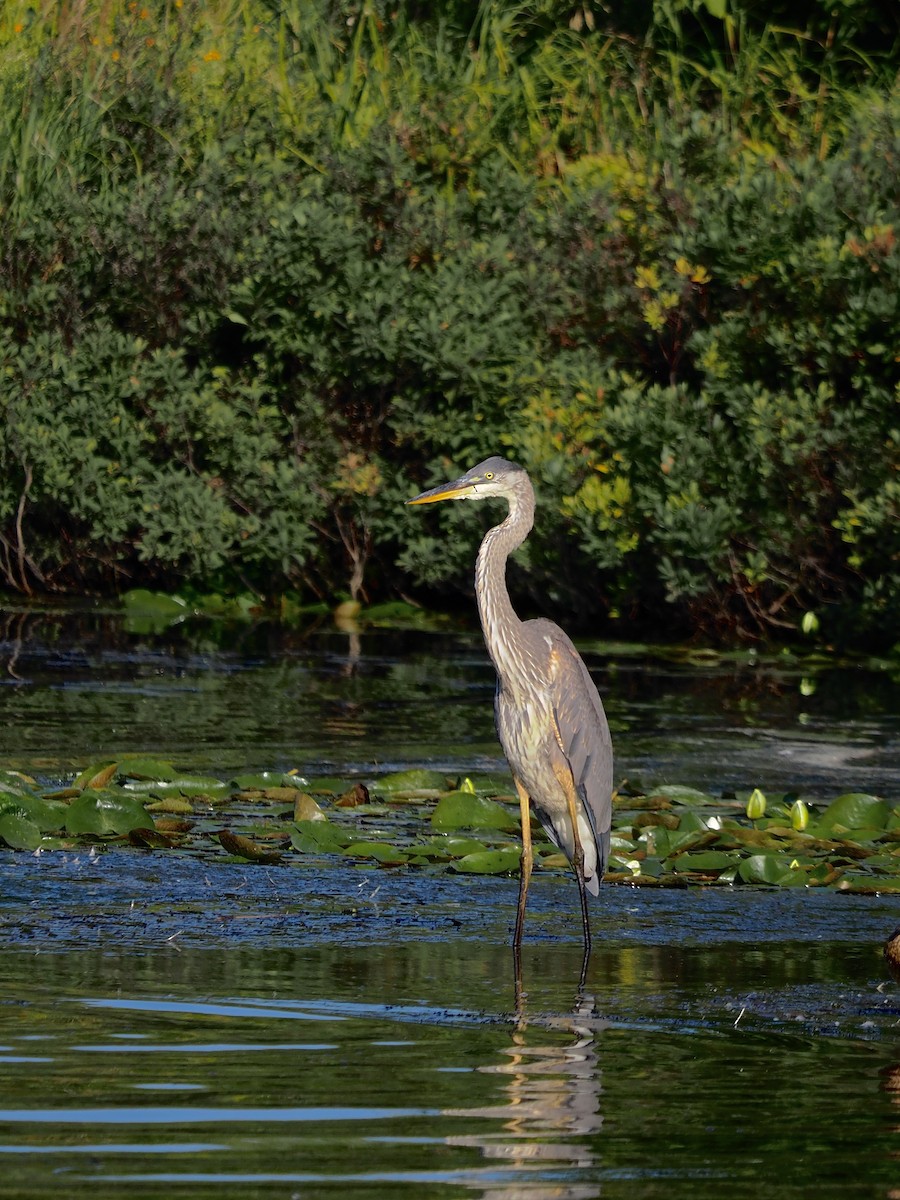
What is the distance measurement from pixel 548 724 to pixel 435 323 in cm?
896

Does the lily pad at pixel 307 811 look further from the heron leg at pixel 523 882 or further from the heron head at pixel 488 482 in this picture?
the heron head at pixel 488 482

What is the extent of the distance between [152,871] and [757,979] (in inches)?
87.5

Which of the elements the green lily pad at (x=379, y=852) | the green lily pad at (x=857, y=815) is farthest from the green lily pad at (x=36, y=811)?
the green lily pad at (x=857, y=815)

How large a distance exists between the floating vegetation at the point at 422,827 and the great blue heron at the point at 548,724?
2.00ft

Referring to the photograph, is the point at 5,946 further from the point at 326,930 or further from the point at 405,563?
the point at 405,563

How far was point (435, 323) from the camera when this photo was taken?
1510 cm

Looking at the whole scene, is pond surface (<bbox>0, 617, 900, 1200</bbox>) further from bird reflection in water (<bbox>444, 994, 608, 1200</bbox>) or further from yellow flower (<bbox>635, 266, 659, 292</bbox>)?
yellow flower (<bbox>635, 266, 659, 292</bbox>)

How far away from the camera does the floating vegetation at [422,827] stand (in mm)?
7160

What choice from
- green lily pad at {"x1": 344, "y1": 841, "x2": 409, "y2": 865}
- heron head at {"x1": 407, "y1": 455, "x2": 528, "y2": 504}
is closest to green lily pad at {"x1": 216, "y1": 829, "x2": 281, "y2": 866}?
green lily pad at {"x1": 344, "y1": 841, "x2": 409, "y2": 865}

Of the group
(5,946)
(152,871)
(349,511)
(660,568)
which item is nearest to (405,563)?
(349,511)

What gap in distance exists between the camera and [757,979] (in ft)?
18.6

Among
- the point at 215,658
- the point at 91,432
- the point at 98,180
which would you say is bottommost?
the point at 215,658

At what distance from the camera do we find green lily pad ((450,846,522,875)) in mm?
7141

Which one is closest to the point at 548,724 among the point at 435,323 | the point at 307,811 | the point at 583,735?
the point at 583,735
